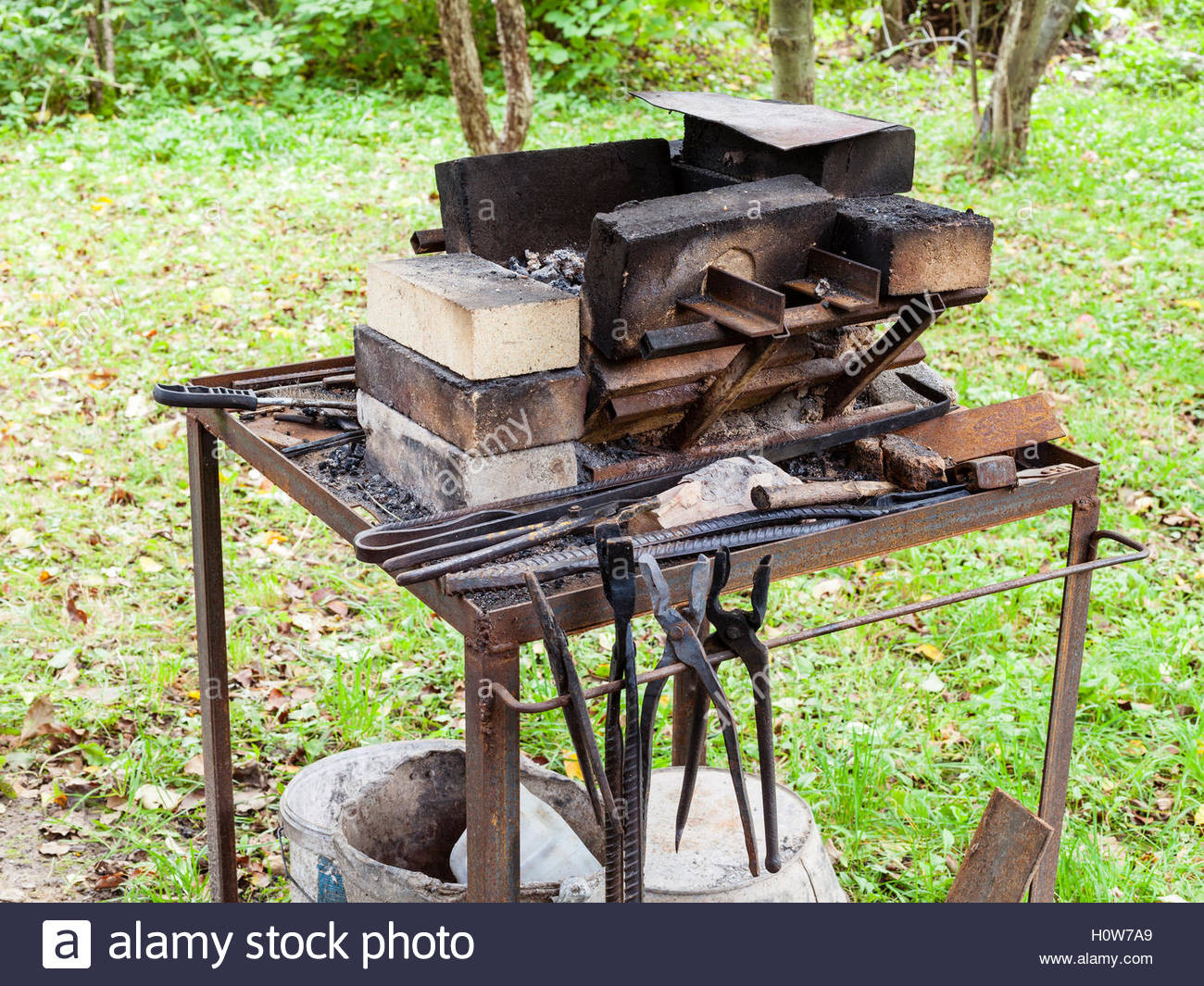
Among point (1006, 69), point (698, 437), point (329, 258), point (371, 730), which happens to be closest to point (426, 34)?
point (329, 258)

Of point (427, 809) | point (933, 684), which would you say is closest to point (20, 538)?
point (427, 809)

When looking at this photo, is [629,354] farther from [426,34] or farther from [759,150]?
[426,34]

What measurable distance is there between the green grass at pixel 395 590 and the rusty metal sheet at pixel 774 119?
167cm

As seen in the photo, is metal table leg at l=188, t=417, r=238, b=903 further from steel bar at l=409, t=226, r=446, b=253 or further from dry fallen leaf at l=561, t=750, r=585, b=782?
dry fallen leaf at l=561, t=750, r=585, b=782

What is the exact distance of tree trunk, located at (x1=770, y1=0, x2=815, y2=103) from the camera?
5547 millimetres

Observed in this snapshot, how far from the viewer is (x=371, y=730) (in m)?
3.57

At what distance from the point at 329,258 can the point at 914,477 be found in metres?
5.09

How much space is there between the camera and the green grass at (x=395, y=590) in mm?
3312

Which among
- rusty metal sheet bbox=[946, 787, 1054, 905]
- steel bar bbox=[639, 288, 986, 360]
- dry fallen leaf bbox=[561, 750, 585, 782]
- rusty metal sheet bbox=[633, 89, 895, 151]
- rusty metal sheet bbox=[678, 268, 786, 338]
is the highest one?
rusty metal sheet bbox=[633, 89, 895, 151]

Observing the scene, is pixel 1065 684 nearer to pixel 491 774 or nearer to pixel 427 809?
pixel 491 774

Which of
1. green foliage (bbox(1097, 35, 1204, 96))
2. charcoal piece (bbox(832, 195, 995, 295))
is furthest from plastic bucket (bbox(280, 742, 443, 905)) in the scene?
green foliage (bbox(1097, 35, 1204, 96))

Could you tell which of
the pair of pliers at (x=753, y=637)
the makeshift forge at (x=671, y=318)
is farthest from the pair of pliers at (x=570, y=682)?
the makeshift forge at (x=671, y=318)

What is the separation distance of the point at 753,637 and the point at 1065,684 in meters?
0.99

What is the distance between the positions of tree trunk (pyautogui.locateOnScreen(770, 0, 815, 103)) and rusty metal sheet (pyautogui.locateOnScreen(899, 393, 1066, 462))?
11.1 ft
